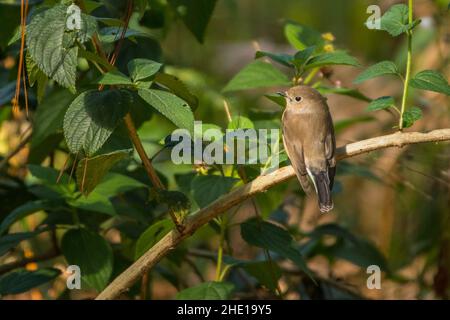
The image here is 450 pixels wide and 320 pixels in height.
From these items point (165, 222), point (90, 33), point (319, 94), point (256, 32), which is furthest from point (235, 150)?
point (256, 32)

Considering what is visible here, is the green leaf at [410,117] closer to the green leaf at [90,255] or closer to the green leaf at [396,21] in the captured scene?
the green leaf at [396,21]

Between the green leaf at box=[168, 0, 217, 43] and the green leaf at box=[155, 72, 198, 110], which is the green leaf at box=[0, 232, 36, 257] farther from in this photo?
the green leaf at box=[168, 0, 217, 43]

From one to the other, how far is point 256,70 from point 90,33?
0.82 meters

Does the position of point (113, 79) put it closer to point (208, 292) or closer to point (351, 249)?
point (208, 292)

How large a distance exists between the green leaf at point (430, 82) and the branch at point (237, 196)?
0.14m

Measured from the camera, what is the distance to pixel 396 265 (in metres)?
3.58

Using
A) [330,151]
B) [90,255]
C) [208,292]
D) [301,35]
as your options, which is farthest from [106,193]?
[301,35]

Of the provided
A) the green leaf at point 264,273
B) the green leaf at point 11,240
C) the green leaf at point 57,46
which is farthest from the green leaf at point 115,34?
the green leaf at point 264,273

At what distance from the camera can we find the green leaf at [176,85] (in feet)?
5.97

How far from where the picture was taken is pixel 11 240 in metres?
2.22

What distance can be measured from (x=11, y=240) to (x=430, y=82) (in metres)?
1.20

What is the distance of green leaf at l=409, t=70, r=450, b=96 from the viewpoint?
1.80 metres

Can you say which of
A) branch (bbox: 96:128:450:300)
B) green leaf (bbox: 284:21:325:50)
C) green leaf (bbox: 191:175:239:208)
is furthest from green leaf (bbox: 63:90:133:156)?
green leaf (bbox: 284:21:325:50)
